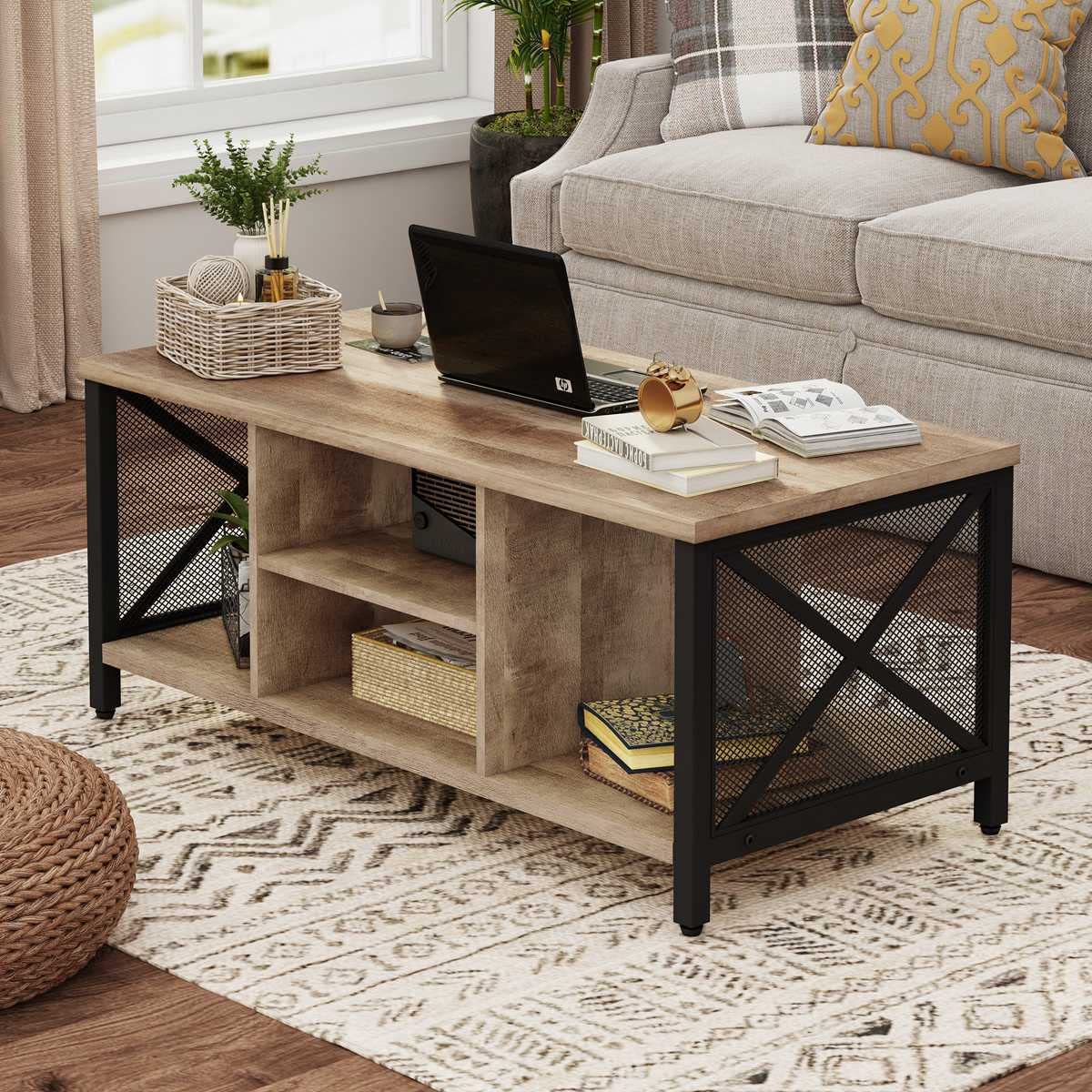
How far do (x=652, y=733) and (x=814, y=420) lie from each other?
38cm

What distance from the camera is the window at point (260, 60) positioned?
463cm

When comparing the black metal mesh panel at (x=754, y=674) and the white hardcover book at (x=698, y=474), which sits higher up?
the white hardcover book at (x=698, y=474)

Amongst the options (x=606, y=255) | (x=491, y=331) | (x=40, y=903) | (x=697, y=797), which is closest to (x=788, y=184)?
(x=606, y=255)

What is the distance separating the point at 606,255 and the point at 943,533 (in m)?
1.74

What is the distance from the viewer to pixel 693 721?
2.03 meters

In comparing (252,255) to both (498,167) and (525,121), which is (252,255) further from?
(525,121)

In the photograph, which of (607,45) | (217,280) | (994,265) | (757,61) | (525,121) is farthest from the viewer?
(607,45)

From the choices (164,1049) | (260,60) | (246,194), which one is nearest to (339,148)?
(260,60)

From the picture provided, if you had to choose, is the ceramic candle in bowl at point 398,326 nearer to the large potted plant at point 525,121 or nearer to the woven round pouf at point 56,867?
the woven round pouf at point 56,867

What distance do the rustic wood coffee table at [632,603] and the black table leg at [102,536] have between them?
0.09 feet

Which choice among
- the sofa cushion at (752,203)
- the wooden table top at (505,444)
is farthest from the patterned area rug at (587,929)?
the sofa cushion at (752,203)

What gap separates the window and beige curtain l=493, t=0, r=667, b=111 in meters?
0.16

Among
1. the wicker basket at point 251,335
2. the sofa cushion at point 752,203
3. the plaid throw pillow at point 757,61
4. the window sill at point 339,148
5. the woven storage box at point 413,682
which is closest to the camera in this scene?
the woven storage box at point 413,682

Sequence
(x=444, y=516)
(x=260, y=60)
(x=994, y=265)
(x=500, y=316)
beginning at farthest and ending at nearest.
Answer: (x=260, y=60) → (x=994, y=265) → (x=444, y=516) → (x=500, y=316)
